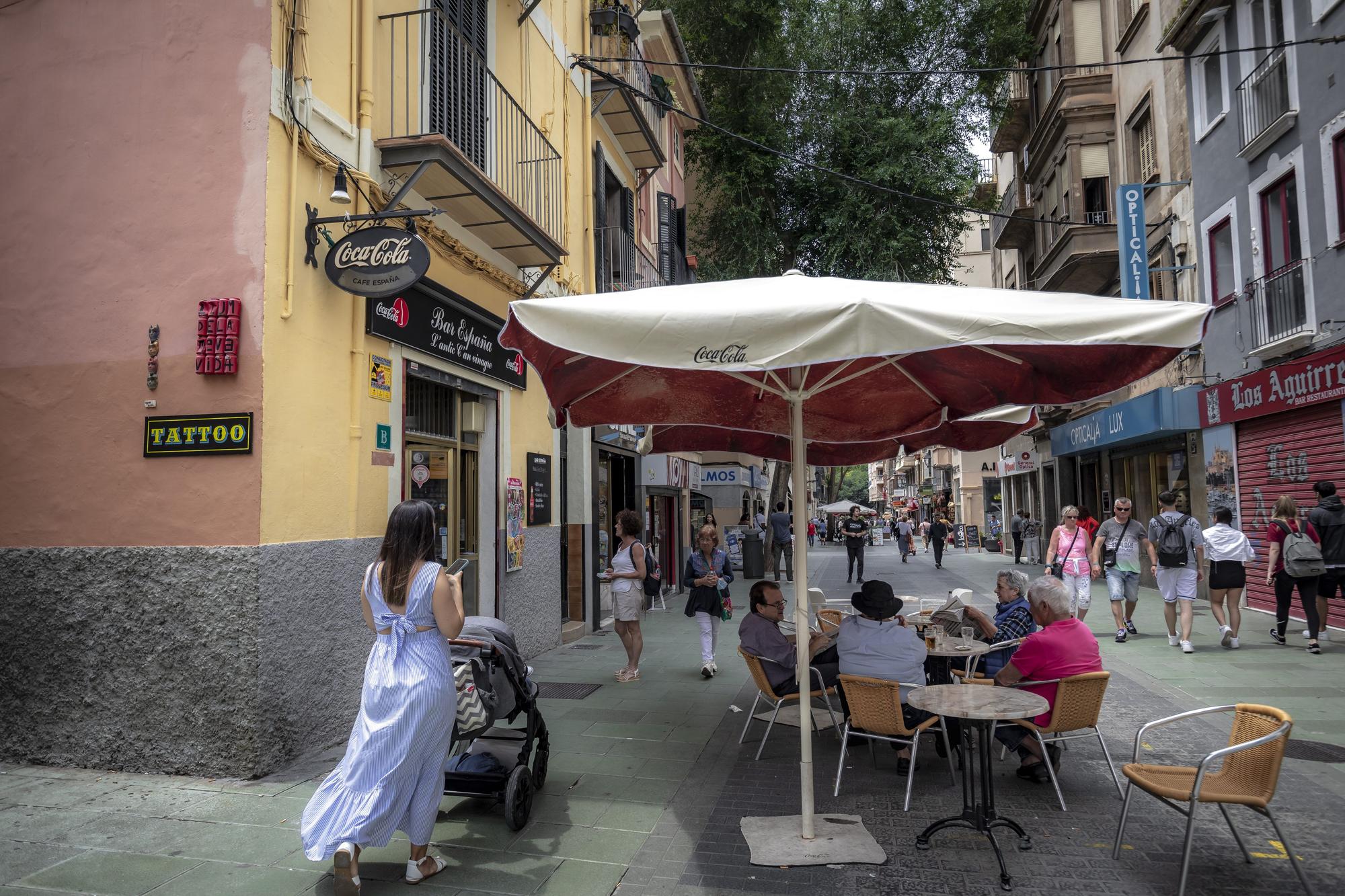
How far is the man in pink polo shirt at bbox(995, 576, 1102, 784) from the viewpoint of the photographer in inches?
192

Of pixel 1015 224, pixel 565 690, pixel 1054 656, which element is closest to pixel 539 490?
pixel 565 690

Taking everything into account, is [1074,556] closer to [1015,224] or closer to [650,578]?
[650,578]

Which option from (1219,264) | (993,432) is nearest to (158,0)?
(993,432)

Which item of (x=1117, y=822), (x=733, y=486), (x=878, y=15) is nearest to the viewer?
(x=1117, y=822)

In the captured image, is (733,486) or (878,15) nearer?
(878,15)

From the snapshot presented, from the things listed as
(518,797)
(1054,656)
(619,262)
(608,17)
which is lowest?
(518,797)

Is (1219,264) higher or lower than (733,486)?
higher

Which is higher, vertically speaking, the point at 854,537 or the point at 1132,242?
the point at 1132,242

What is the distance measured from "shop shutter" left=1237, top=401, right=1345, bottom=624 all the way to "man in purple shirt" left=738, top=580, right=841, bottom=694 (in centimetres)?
762

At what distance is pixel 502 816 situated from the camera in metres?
4.64

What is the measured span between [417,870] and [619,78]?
11665 millimetres

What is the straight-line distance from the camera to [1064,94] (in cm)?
2034

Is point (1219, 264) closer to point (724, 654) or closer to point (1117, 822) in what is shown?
point (724, 654)

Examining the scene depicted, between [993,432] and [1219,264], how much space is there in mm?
10034
